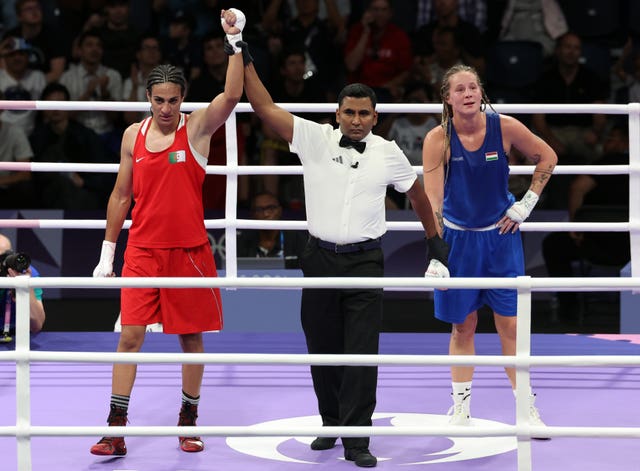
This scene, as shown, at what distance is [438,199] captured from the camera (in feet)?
15.5

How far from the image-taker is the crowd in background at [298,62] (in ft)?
28.8

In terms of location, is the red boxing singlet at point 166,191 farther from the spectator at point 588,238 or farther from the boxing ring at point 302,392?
the spectator at point 588,238

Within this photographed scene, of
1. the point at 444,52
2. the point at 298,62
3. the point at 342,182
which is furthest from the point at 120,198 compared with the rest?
the point at 444,52

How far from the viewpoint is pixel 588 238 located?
8.27m

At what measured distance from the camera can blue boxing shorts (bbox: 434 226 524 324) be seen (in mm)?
4777

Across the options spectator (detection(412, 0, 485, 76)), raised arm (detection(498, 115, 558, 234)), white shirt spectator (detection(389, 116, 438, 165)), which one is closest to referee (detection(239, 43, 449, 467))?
raised arm (detection(498, 115, 558, 234))

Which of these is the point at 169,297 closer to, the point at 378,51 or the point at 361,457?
the point at 361,457

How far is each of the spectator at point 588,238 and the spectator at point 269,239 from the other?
193cm

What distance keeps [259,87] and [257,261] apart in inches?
110

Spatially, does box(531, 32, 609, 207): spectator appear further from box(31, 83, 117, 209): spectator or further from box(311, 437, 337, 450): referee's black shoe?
box(311, 437, 337, 450): referee's black shoe

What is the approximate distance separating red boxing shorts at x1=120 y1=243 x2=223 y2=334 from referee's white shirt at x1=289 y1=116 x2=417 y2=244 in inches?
20.7

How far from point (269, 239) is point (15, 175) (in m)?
2.36

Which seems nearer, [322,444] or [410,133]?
[322,444]

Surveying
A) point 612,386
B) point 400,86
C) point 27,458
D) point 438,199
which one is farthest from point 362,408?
point 400,86
